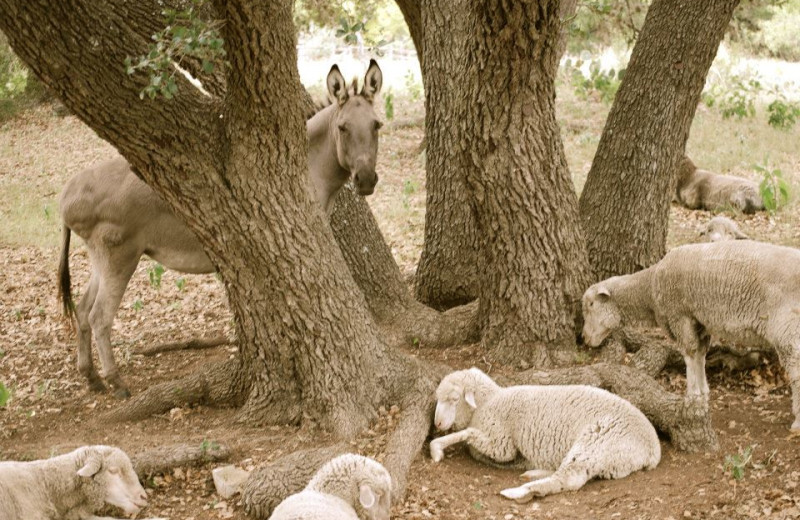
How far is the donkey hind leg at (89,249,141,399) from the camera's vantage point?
332 inches

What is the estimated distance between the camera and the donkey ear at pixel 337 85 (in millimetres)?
7945

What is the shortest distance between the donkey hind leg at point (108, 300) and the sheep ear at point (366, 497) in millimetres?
4124

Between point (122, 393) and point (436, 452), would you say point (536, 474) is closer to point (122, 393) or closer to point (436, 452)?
point (436, 452)

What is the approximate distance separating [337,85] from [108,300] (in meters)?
3.05

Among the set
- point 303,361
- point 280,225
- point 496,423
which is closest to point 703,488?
point 496,423

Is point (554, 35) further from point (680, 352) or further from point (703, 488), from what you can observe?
point (703, 488)

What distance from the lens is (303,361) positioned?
21.5 feet

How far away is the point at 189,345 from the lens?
9.34 metres

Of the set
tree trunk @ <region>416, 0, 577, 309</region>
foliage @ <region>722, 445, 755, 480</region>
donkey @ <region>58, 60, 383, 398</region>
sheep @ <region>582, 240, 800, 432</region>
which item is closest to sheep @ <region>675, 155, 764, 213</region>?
tree trunk @ <region>416, 0, 577, 309</region>

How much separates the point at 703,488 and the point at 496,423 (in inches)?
60.0

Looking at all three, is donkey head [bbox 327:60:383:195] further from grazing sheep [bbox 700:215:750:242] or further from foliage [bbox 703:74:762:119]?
foliage [bbox 703:74:762:119]

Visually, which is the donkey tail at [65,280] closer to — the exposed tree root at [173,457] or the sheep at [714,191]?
the exposed tree root at [173,457]

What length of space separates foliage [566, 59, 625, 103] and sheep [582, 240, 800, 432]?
2.49m

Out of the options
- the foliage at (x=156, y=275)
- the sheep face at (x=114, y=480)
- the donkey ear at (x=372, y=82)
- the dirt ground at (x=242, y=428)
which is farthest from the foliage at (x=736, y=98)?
the sheep face at (x=114, y=480)
